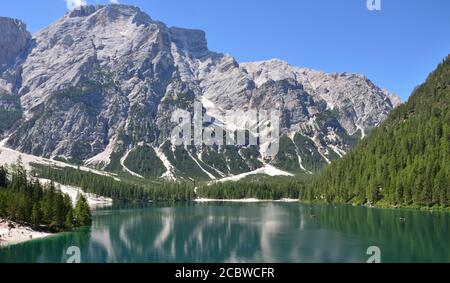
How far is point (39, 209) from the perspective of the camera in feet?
358

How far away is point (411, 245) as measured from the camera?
86.4m

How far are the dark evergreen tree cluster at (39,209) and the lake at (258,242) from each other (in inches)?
192

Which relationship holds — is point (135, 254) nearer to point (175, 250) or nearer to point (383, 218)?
point (175, 250)

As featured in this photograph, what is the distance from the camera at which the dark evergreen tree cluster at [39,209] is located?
A: 105 meters

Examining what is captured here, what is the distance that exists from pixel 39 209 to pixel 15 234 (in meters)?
12.8

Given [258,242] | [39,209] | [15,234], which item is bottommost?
[258,242]

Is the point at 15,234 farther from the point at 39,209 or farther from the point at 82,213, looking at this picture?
the point at 82,213

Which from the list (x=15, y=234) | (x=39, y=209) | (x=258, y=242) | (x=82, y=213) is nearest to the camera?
(x=15, y=234)

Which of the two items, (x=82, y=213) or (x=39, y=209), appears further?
(x=82, y=213)

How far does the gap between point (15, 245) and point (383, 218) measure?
3926 inches

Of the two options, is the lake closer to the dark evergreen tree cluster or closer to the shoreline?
the shoreline

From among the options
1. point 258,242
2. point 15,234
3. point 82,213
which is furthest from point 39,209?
point 258,242

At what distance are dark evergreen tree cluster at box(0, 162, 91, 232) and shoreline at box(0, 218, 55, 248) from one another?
3.32m
